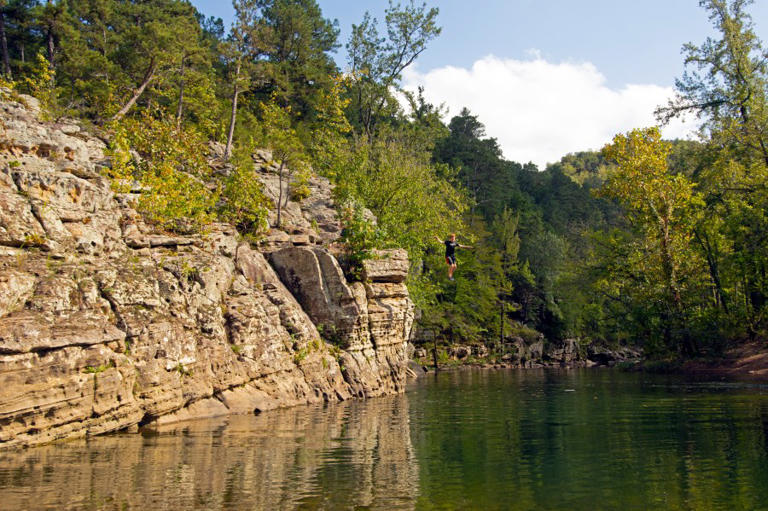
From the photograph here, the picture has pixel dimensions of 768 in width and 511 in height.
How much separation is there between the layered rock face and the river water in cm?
101

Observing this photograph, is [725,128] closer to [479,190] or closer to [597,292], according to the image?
[597,292]

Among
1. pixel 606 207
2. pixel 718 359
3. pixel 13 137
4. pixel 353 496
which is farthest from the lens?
pixel 606 207

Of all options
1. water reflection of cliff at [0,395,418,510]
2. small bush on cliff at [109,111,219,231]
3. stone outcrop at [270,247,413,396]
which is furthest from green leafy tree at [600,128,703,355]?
water reflection of cliff at [0,395,418,510]

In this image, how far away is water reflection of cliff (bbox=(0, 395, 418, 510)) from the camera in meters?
7.95

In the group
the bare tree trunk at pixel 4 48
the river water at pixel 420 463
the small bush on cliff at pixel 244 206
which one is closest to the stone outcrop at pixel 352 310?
the small bush on cliff at pixel 244 206

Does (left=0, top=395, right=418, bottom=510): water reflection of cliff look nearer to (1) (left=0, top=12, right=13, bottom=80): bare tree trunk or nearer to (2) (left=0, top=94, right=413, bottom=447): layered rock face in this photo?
(2) (left=0, top=94, right=413, bottom=447): layered rock face

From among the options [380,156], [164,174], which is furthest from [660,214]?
[164,174]

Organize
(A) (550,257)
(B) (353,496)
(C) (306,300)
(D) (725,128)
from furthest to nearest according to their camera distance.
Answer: (A) (550,257) < (D) (725,128) < (C) (306,300) < (B) (353,496)

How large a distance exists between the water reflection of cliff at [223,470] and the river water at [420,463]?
0.10 feet

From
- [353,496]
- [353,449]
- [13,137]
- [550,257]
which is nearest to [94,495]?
[353,496]

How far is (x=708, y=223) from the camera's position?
35.9 meters

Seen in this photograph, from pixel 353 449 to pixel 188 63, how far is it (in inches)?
1265

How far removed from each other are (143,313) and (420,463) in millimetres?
9055

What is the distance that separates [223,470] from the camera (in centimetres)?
988
